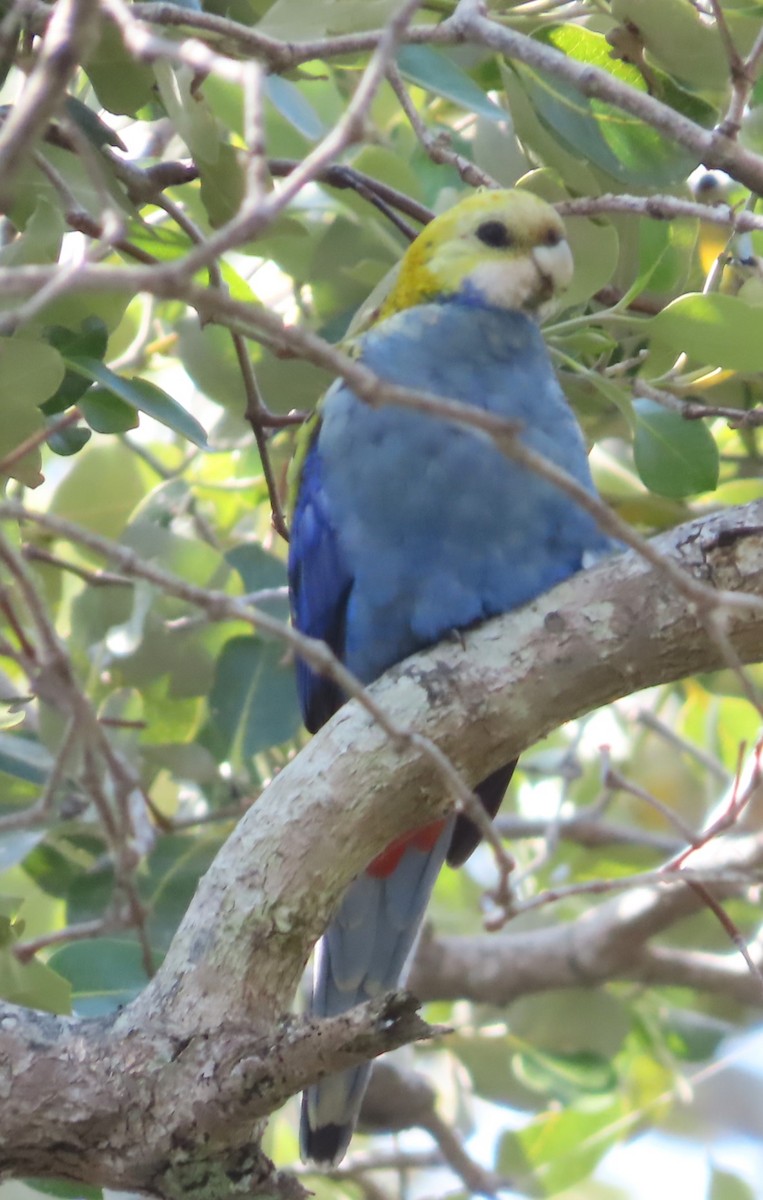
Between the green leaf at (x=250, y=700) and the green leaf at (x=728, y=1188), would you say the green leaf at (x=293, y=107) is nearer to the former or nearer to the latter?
the green leaf at (x=250, y=700)

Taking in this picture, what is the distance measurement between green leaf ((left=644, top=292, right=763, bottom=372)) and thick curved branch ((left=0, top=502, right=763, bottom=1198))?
1.25 ft

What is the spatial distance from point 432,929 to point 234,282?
1586 millimetres

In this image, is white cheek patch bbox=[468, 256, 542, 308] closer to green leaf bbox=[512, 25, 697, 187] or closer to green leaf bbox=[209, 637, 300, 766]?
green leaf bbox=[512, 25, 697, 187]

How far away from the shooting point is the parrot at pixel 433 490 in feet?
6.55

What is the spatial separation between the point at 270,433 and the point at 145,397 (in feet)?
2.05

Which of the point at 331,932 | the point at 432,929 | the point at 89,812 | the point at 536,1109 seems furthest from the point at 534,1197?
the point at 89,812

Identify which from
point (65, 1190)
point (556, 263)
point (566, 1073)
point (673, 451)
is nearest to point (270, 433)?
point (556, 263)

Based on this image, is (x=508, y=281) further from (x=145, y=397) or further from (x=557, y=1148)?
(x=557, y=1148)

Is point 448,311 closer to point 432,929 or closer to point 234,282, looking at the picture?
point 234,282

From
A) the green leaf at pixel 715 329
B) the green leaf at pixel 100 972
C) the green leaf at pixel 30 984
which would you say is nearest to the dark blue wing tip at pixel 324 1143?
the green leaf at pixel 100 972

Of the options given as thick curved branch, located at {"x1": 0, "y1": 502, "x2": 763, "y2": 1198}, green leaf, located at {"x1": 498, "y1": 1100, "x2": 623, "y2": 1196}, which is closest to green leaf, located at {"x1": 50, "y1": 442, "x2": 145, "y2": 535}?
thick curved branch, located at {"x1": 0, "y1": 502, "x2": 763, "y2": 1198}

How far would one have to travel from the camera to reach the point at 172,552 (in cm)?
246

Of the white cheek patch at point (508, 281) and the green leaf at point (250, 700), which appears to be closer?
the white cheek patch at point (508, 281)

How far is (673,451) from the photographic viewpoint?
2.00m
